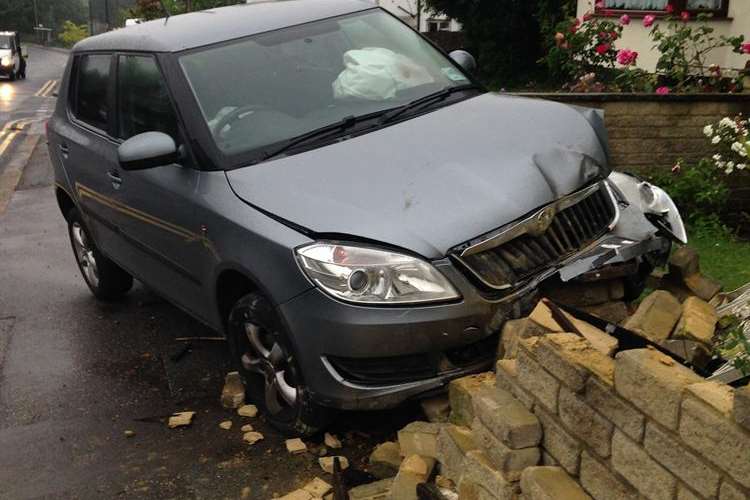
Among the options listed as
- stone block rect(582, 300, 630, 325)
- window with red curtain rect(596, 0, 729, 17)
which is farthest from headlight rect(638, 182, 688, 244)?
window with red curtain rect(596, 0, 729, 17)

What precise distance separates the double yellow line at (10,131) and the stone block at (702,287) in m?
13.7

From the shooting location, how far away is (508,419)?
2893 mm

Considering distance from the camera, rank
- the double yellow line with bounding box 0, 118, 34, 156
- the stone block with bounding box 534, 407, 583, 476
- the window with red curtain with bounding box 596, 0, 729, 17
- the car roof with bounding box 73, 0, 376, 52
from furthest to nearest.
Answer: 1. the double yellow line with bounding box 0, 118, 34, 156
2. the window with red curtain with bounding box 596, 0, 729, 17
3. the car roof with bounding box 73, 0, 376, 52
4. the stone block with bounding box 534, 407, 583, 476

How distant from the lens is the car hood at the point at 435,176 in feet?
11.8

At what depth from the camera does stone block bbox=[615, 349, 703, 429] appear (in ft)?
7.49

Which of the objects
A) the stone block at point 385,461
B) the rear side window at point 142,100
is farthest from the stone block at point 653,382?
the rear side window at point 142,100

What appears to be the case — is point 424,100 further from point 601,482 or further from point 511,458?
point 601,482

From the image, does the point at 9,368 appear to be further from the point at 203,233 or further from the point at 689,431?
the point at 689,431

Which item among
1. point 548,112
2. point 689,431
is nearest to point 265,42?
point 548,112

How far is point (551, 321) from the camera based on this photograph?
319cm

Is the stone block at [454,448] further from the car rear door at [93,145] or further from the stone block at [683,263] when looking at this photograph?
the car rear door at [93,145]

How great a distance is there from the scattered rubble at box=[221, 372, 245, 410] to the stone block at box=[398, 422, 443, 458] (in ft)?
3.83

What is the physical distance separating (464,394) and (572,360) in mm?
862

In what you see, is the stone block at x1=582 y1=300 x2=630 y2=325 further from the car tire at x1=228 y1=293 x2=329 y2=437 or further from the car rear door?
the car rear door
